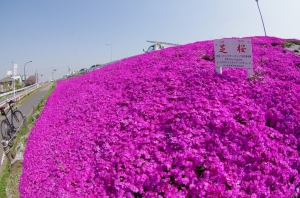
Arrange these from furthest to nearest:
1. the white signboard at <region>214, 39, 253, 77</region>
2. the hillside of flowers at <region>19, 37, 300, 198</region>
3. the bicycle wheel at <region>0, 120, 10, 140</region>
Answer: the bicycle wheel at <region>0, 120, 10, 140</region> → the white signboard at <region>214, 39, 253, 77</region> → the hillside of flowers at <region>19, 37, 300, 198</region>

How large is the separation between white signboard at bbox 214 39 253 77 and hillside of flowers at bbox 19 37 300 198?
36 centimetres

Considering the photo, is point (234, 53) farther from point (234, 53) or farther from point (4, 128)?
point (4, 128)

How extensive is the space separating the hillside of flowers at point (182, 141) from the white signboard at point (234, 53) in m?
0.36

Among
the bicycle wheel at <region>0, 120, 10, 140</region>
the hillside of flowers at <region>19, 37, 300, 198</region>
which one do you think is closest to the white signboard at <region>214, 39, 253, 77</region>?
the hillside of flowers at <region>19, 37, 300, 198</region>

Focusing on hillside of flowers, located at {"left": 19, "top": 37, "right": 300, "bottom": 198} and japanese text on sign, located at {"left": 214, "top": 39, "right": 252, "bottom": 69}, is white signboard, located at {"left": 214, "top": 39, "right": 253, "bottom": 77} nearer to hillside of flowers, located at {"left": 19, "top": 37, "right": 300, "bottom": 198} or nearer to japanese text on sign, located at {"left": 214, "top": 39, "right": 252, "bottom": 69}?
japanese text on sign, located at {"left": 214, "top": 39, "right": 252, "bottom": 69}

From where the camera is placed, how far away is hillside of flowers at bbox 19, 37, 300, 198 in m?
3.80

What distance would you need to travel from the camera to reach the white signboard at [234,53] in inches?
251

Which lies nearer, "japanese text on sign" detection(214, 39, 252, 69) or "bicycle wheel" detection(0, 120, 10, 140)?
"japanese text on sign" detection(214, 39, 252, 69)

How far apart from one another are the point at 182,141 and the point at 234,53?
332 centimetres

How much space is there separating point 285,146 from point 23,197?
518cm

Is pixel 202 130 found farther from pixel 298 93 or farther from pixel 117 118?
pixel 298 93

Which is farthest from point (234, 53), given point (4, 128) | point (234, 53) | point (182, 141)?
point (4, 128)

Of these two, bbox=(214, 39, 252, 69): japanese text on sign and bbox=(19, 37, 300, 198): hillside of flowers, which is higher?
bbox=(214, 39, 252, 69): japanese text on sign

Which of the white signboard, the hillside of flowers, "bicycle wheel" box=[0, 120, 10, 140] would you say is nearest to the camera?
the hillside of flowers
